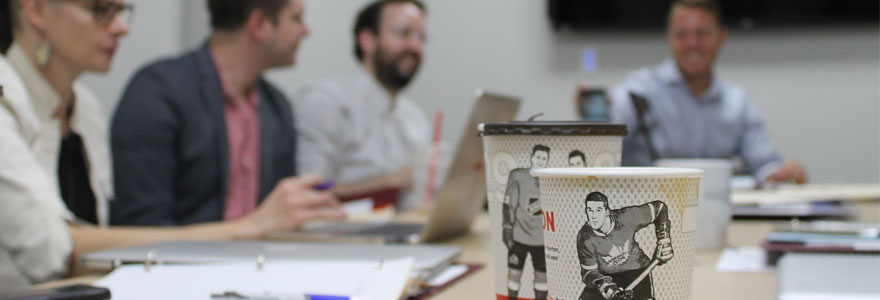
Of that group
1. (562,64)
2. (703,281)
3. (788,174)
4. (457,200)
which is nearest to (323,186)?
(457,200)

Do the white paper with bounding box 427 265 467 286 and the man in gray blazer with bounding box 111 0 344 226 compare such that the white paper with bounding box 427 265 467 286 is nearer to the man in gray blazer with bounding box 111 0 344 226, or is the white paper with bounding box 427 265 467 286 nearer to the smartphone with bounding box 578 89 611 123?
the man in gray blazer with bounding box 111 0 344 226

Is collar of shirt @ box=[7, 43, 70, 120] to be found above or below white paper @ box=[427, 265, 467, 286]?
above

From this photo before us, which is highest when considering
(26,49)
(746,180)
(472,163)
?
(26,49)

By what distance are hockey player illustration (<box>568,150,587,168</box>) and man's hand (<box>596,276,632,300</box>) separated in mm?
94

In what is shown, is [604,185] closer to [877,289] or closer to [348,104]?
[877,289]

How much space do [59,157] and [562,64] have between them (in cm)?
244

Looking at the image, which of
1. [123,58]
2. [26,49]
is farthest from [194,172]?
[123,58]

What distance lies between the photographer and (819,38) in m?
3.24

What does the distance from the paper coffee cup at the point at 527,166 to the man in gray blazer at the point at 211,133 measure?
2.42ft

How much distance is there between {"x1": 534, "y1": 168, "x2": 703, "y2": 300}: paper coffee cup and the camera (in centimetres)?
42

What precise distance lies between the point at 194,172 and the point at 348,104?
3.78 ft

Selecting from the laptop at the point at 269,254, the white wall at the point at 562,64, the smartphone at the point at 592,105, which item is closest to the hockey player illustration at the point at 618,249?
the laptop at the point at 269,254

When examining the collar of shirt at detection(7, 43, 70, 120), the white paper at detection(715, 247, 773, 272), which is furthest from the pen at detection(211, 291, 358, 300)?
the collar of shirt at detection(7, 43, 70, 120)

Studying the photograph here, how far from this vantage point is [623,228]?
1.38 feet
